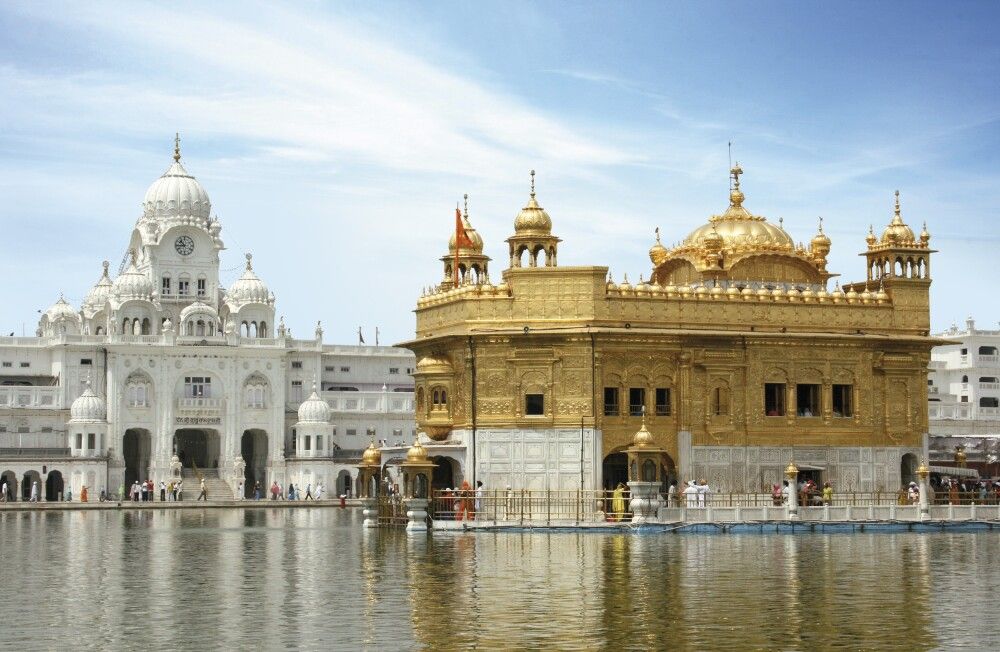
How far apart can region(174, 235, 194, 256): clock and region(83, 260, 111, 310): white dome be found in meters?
4.13

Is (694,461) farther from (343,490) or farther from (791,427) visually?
(343,490)

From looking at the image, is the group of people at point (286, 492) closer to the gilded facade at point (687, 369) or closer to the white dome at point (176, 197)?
the white dome at point (176, 197)

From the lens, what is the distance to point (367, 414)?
8369 centimetres

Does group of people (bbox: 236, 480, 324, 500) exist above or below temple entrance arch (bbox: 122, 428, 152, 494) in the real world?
below

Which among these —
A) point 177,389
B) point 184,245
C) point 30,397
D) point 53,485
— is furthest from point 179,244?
point 53,485

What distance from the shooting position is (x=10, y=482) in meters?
74.3

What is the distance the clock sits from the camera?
276 feet

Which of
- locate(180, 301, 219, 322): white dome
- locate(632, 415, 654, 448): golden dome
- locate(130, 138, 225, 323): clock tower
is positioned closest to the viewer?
locate(632, 415, 654, 448): golden dome

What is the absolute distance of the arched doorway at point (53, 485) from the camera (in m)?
75.4

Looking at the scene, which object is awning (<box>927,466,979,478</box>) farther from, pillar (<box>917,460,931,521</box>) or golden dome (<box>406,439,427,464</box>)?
golden dome (<box>406,439,427,464</box>)

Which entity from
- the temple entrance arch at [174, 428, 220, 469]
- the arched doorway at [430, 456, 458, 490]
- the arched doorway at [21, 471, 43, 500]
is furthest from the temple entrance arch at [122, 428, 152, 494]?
the arched doorway at [430, 456, 458, 490]

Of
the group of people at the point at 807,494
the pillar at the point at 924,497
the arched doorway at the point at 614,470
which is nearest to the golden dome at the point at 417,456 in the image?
the arched doorway at the point at 614,470

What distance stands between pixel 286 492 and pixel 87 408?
9884mm

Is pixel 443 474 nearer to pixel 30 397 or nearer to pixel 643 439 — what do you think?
pixel 643 439
